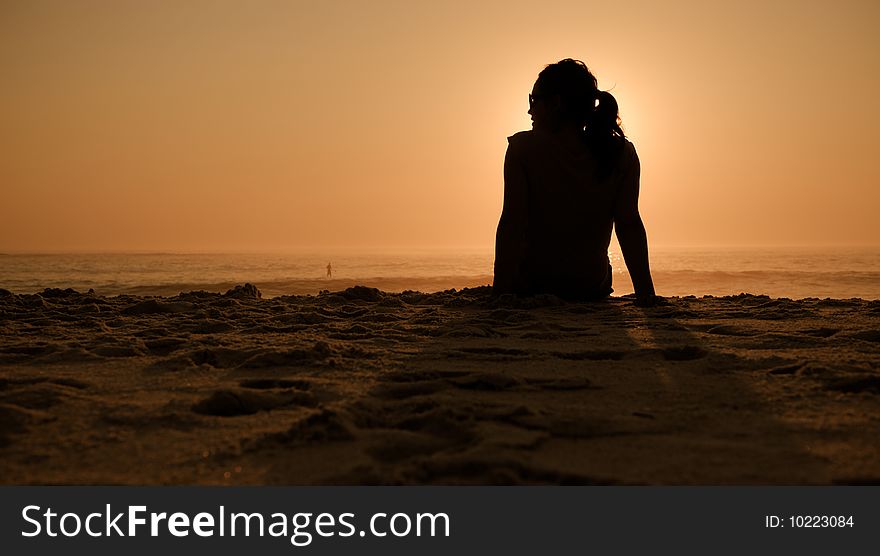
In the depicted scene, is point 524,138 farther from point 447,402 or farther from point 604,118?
point 447,402

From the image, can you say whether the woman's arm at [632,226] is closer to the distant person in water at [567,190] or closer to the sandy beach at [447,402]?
the distant person in water at [567,190]

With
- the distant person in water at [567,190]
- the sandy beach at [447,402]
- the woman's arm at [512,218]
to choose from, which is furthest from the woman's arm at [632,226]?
the sandy beach at [447,402]

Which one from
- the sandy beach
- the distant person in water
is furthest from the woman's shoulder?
the sandy beach

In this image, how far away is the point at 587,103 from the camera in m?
4.18

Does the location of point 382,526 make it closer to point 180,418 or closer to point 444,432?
point 444,432

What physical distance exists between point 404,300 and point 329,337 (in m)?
1.90

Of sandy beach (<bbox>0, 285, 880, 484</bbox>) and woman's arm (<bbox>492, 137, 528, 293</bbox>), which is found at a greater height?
woman's arm (<bbox>492, 137, 528, 293</bbox>)

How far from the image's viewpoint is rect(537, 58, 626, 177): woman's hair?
163 inches

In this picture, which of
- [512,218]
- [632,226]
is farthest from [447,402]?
[632,226]

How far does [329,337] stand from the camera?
327 cm

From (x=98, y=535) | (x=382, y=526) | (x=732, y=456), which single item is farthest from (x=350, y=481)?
(x=732, y=456)

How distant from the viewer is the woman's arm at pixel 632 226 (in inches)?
169

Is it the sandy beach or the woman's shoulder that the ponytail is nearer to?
the woman's shoulder

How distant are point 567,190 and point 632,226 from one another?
473mm
